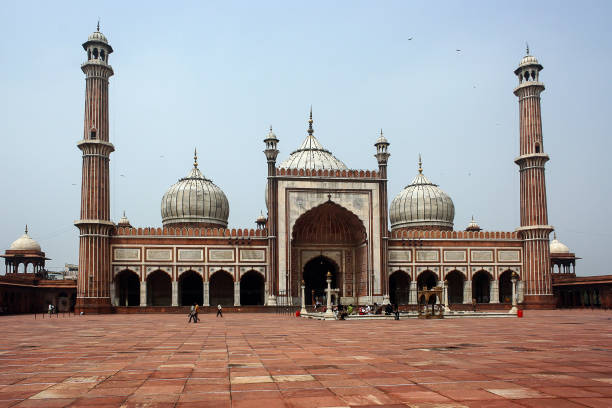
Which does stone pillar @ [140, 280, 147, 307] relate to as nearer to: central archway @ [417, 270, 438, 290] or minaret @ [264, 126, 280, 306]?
minaret @ [264, 126, 280, 306]

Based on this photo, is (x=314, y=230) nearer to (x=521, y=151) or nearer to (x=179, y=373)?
(x=521, y=151)

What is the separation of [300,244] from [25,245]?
23.1 m

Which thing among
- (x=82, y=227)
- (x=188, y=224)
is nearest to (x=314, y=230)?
(x=188, y=224)

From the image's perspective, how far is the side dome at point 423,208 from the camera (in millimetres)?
43938

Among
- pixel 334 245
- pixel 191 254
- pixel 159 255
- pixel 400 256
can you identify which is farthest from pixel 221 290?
pixel 400 256

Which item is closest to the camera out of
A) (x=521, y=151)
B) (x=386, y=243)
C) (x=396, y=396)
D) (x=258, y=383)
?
(x=396, y=396)

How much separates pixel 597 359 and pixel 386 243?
90.5 ft

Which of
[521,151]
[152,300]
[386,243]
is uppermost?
[521,151]

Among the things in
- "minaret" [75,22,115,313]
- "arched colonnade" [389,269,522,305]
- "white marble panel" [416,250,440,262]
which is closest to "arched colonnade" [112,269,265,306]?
"minaret" [75,22,115,313]

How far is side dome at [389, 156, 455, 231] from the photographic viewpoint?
43.9 metres

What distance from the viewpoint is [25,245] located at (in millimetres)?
47000

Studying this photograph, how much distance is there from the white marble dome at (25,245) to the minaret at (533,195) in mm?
35708

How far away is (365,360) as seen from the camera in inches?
354

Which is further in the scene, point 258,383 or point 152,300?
point 152,300
